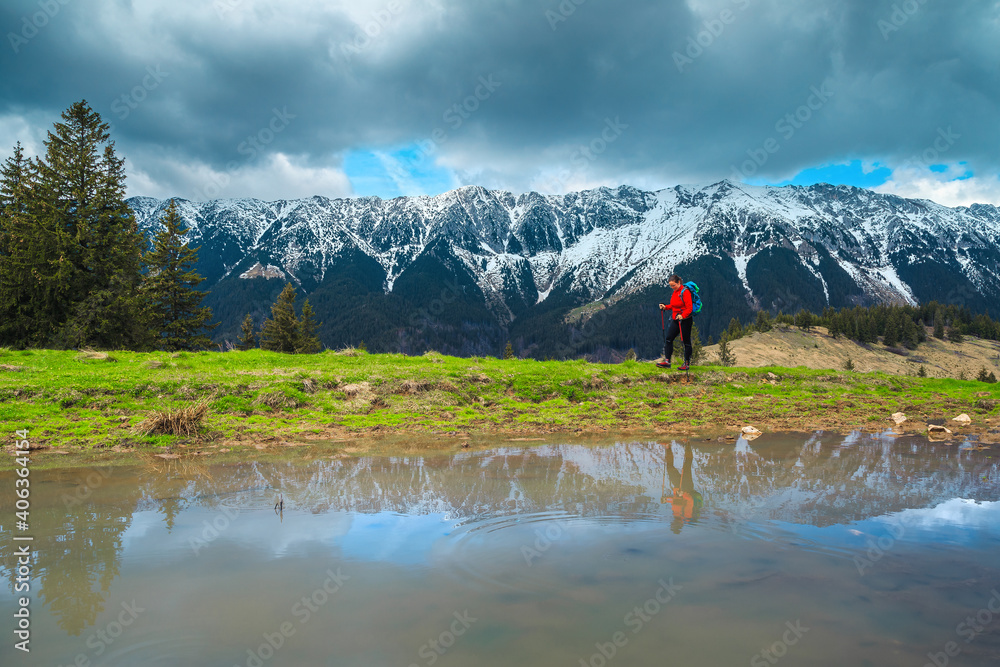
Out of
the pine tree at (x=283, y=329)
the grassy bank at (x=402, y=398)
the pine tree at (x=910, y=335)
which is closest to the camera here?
the grassy bank at (x=402, y=398)

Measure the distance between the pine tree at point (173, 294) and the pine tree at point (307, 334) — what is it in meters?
13.3

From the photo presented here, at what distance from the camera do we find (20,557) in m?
5.25

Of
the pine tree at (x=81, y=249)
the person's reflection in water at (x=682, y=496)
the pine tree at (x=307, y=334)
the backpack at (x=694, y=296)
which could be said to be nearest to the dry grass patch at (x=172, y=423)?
the person's reflection in water at (x=682, y=496)

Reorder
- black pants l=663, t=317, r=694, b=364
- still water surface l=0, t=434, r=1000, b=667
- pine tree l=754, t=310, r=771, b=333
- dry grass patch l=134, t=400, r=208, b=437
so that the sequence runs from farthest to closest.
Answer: pine tree l=754, t=310, r=771, b=333 < black pants l=663, t=317, r=694, b=364 < dry grass patch l=134, t=400, r=208, b=437 < still water surface l=0, t=434, r=1000, b=667

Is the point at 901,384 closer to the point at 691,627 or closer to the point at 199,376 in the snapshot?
the point at 691,627

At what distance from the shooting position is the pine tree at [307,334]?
58.3 metres

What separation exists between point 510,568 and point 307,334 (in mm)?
65705

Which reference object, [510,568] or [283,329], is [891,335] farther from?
[510,568]

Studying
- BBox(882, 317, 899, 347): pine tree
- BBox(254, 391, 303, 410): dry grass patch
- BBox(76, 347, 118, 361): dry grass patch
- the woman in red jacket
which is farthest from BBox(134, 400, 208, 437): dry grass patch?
BBox(882, 317, 899, 347): pine tree

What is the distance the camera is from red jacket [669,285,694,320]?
1648cm

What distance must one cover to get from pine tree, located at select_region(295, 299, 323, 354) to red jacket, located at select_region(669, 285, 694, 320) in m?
46.9

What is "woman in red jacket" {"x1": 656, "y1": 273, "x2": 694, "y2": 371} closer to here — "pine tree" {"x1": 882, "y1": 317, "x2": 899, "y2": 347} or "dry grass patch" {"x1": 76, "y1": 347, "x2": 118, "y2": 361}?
"dry grass patch" {"x1": 76, "y1": 347, "x2": 118, "y2": 361}

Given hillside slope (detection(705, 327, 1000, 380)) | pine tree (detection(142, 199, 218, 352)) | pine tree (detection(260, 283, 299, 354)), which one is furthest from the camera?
hillside slope (detection(705, 327, 1000, 380))

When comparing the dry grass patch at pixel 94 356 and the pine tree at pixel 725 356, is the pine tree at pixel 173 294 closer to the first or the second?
the dry grass patch at pixel 94 356
